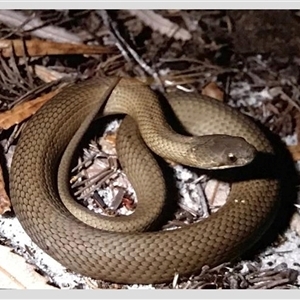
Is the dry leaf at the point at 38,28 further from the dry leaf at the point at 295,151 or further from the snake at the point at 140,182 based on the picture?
the dry leaf at the point at 295,151

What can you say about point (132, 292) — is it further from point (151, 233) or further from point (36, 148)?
point (36, 148)

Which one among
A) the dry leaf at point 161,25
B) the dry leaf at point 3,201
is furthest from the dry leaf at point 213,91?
the dry leaf at point 3,201

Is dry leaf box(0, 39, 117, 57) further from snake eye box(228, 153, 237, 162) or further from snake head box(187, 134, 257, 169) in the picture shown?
snake eye box(228, 153, 237, 162)

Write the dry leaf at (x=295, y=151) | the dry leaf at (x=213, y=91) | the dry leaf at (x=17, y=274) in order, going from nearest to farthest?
1. the dry leaf at (x=17, y=274)
2. the dry leaf at (x=295, y=151)
3. the dry leaf at (x=213, y=91)

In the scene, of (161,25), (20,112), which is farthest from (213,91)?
(20,112)

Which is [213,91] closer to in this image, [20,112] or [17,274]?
[20,112]

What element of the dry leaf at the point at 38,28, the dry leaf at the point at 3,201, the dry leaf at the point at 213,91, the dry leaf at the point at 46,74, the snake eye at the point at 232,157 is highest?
the dry leaf at the point at 38,28

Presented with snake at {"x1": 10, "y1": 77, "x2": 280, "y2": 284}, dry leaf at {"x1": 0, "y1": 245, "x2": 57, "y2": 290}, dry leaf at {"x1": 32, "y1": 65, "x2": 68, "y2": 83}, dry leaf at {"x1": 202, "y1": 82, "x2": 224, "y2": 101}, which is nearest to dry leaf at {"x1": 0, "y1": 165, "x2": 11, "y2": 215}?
snake at {"x1": 10, "y1": 77, "x2": 280, "y2": 284}

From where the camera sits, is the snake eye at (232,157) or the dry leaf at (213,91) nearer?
the snake eye at (232,157)
